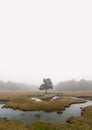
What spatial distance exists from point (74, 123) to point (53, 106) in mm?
24354

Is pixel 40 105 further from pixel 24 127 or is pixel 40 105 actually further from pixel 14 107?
pixel 24 127

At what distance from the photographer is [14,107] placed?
6194 cm

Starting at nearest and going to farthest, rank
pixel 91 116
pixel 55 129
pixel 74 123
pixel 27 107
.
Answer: pixel 55 129, pixel 74 123, pixel 91 116, pixel 27 107

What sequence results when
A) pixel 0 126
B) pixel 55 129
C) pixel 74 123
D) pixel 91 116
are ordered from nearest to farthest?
pixel 55 129
pixel 0 126
pixel 74 123
pixel 91 116

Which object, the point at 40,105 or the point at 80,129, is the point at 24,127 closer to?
the point at 80,129

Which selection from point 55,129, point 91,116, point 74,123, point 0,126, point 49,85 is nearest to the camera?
point 55,129

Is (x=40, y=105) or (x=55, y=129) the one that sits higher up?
(x=40, y=105)

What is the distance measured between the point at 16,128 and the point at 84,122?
17619 millimetres

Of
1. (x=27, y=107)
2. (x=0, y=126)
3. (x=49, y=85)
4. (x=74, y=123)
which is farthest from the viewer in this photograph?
(x=49, y=85)

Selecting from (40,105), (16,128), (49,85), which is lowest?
(16,128)

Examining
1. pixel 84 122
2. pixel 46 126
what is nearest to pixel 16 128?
pixel 46 126

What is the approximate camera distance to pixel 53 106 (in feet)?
206

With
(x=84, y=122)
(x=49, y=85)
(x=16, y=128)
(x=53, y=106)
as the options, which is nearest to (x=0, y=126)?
(x=16, y=128)

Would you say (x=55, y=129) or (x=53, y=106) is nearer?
(x=55, y=129)
